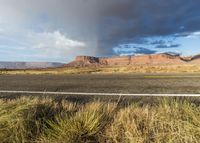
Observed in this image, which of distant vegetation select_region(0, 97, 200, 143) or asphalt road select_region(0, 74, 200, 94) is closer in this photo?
distant vegetation select_region(0, 97, 200, 143)

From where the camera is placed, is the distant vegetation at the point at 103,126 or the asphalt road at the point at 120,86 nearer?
the distant vegetation at the point at 103,126

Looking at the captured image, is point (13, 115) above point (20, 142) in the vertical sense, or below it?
above

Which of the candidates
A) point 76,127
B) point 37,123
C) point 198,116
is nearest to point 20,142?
point 37,123

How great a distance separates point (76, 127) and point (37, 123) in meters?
0.66

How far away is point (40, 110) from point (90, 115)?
44.6 inches

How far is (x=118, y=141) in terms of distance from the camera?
12.6 ft

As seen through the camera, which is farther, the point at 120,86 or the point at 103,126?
the point at 120,86

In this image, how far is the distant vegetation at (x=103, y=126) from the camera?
3.69m

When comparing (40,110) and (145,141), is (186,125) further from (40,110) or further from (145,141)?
(40,110)

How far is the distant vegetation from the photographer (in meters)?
3.69

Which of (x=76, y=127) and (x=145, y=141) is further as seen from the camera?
(x=76, y=127)

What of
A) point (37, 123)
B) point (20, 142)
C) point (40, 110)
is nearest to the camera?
point (20, 142)

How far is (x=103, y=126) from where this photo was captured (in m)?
4.19

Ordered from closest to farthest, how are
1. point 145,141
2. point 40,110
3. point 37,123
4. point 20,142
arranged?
point 145,141 → point 20,142 → point 37,123 → point 40,110
